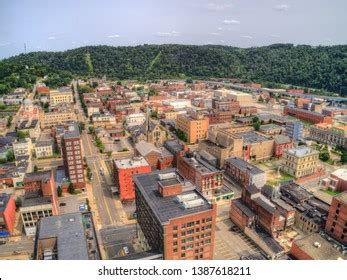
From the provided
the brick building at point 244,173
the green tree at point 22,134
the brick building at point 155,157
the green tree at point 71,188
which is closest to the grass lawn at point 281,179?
the brick building at point 244,173

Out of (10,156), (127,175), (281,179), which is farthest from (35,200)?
(281,179)

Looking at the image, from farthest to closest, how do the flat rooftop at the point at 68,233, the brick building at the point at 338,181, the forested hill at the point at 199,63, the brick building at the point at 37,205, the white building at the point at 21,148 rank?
1. the forested hill at the point at 199,63
2. the white building at the point at 21,148
3. the brick building at the point at 338,181
4. the brick building at the point at 37,205
5. the flat rooftop at the point at 68,233

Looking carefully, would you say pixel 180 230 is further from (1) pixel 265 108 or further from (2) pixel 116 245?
(1) pixel 265 108

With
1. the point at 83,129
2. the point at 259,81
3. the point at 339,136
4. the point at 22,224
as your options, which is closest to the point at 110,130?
the point at 83,129

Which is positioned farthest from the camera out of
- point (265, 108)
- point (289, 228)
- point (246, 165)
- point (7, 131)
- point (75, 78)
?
point (75, 78)

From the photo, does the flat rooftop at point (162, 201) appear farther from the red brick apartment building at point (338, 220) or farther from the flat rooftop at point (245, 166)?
the flat rooftop at point (245, 166)

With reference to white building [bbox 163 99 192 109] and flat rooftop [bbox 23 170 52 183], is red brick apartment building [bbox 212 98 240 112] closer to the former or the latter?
white building [bbox 163 99 192 109]
